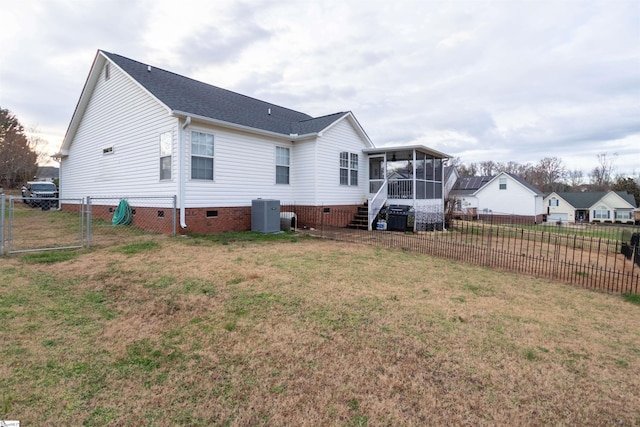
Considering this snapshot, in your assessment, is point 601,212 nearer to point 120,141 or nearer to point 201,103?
point 201,103

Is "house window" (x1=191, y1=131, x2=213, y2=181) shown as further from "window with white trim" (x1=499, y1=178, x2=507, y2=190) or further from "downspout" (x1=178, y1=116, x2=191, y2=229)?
"window with white trim" (x1=499, y1=178, x2=507, y2=190)

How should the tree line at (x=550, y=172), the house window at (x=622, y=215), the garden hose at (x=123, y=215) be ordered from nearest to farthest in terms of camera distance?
the garden hose at (x=123, y=215) < the house window at (x=622, y=215) < the tree line at (x=550, y=172)

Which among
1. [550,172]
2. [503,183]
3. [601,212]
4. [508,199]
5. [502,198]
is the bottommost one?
[601,212]

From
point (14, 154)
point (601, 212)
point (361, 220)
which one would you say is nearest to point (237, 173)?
point (361, 220)

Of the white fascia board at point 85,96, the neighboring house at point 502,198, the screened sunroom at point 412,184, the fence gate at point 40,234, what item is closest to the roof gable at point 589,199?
A: the neighboring house at point 502,198

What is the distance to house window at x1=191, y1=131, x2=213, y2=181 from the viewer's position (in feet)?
34.2

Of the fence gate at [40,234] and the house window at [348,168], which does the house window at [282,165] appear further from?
the fence gate at [40,234]

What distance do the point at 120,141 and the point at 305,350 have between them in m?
13.1

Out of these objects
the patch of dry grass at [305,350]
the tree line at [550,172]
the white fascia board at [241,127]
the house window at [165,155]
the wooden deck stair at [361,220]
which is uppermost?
the tree line at [550,172]

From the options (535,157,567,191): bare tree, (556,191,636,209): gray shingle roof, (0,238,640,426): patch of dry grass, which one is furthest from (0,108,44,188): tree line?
(535,157,567,191): bare tree

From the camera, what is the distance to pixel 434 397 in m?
2.51

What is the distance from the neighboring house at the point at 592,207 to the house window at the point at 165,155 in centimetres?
5594

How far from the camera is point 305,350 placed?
10.5ft

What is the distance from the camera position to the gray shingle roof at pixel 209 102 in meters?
10.9
